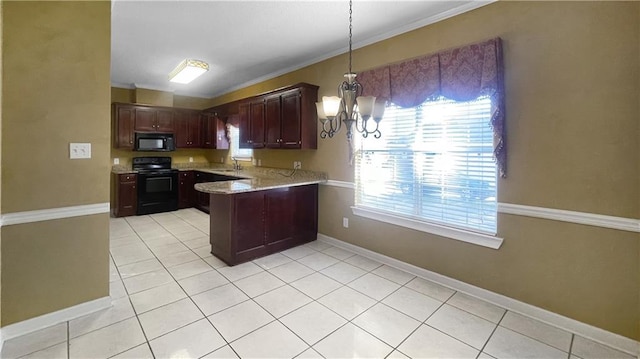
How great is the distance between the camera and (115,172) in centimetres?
542

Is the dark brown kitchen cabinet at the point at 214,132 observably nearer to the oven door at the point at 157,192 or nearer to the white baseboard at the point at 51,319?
the oven door at the point at 157,192

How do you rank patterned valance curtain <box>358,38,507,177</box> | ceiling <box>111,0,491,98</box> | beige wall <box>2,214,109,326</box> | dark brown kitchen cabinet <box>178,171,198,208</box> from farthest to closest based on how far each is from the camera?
1. dark brown kitchen cabinet <box>178,171,198,208</box>
2. ceiling <box>111,0,491,98</box>
3. patterned valance curtain <box>358,38,507,177</box>
4. beige wall <box>2,214,109,326</box>

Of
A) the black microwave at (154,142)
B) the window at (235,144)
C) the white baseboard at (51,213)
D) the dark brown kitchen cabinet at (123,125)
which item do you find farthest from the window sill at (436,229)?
the dark brown kitchen cabinet at (123,125)

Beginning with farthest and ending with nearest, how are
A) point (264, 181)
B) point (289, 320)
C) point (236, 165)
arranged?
point (236, 165) < point (264, 181) < point (289, 320)

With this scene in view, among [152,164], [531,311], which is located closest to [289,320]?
[531,311]

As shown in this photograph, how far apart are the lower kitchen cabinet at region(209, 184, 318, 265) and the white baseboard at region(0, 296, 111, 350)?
1228mm

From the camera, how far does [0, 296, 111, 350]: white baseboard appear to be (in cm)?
196

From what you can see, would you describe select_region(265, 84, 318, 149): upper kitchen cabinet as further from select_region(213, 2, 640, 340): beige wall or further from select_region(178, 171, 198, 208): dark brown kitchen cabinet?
select_region(178, 171, 198, 208): dark brown kitchen cabinet

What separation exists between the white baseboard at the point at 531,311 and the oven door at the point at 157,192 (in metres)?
4.64

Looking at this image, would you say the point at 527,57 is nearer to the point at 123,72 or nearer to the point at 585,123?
the point at 585,123

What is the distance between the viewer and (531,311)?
2.28 metres

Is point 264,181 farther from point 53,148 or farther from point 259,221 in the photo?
point 53,148

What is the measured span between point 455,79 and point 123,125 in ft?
19.4

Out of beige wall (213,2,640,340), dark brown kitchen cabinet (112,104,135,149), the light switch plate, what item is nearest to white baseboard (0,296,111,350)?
the light switch plate
